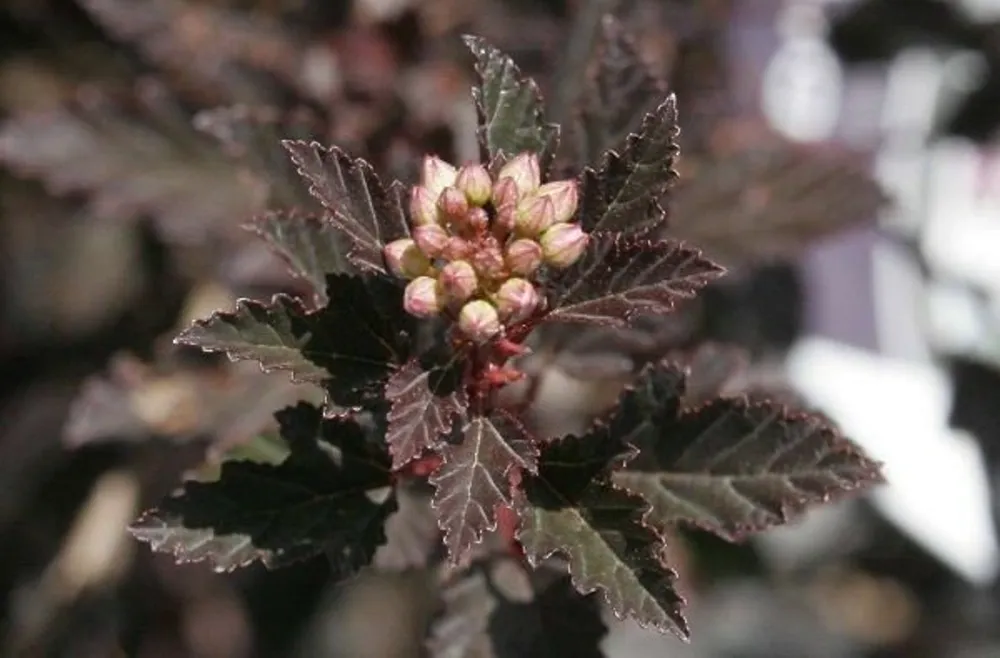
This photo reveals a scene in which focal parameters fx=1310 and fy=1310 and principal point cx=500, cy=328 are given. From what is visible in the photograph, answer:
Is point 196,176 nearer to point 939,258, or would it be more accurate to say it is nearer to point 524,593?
point 524,593

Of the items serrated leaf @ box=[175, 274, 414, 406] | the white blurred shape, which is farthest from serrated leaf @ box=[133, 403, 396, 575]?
the white blurred shape

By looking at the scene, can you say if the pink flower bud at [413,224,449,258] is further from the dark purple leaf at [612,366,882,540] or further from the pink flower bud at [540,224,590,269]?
the dark purple leaf at [612,366,882,540]

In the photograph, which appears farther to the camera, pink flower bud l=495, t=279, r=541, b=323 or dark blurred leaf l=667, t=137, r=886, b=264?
dark blurred leaf l=667, t=137, r=886, b=264

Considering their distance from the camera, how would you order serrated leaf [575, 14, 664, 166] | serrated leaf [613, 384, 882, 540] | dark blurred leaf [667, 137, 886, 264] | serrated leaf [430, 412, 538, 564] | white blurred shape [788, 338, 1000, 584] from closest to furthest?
serrated leaf [430, 412, 538, 564], serrated leaf [613, 384, 882, 540], serrated leaf [575, 14, 664, 166], dark blurred leaf [667, 137, 886, 264], white blurred shape [788, 338, 1000, 584]

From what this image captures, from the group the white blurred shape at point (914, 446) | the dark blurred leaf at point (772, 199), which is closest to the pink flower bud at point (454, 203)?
the dark blurred leaf at point (772, 199)

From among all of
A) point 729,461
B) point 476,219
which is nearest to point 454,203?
point 476,219

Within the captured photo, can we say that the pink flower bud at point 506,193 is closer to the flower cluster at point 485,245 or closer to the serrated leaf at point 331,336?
the flower cluster at point 485,245

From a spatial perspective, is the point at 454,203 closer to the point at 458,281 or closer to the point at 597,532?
the point at 458,281
